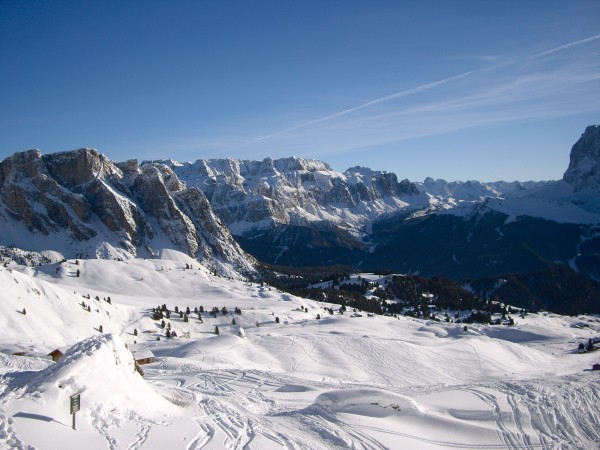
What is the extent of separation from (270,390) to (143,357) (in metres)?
22.2

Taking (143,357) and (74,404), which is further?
(143,357)

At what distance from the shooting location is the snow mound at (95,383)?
17.3 meters

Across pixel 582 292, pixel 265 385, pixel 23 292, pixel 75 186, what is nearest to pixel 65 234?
pixel 75 186

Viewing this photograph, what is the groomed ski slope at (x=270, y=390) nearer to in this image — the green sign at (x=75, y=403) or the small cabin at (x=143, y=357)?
the green sign at (x=75, y=403)

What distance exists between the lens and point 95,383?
728 inches

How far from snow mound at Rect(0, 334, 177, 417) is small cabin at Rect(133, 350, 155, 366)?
19394 mm

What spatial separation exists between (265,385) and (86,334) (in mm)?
38722

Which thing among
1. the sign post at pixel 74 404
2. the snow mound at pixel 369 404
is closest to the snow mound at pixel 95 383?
the sign post at pixel 74 404

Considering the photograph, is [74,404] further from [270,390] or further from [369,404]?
[270,390]

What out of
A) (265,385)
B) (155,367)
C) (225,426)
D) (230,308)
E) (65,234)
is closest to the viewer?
(225,426)

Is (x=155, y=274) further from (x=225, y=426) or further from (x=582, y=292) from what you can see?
(x=582, y=292)

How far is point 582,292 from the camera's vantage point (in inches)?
7608

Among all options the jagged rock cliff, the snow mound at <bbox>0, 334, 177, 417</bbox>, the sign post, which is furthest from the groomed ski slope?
the jagged rock cliff

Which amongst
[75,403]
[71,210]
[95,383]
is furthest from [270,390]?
[71,210]
